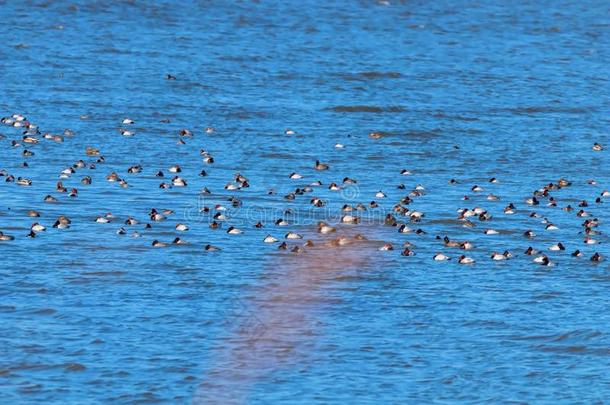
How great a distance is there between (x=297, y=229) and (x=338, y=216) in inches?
53.3

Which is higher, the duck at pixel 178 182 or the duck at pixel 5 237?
the duck at pixel 178 182

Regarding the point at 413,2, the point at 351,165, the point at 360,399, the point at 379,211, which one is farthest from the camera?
the point at 413,2

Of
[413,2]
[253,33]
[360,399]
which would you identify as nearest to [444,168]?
[360,399]

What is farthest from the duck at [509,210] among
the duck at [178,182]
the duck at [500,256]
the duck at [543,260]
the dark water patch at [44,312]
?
the dark water patch at [44,312]

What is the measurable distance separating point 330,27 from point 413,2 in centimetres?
1137

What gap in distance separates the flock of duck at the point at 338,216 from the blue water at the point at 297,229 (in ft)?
0.63

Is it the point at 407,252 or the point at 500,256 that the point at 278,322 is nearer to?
the point at 407,252

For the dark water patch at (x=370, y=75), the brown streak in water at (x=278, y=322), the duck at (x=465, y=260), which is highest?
the dark water patch at (x=370, y=75)

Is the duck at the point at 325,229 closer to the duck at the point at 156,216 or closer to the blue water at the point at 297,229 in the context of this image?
the blue water at the point at 297,229

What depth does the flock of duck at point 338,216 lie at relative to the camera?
2795 cm

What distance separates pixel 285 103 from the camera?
4422cm

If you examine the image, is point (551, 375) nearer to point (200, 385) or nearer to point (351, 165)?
point (200, 385)

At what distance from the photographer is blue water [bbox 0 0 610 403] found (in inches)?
840

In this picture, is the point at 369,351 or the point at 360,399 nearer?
the point at 360,399
